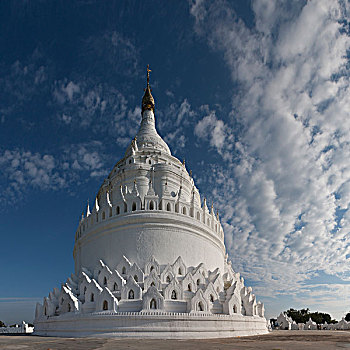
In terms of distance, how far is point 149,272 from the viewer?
77.4ft

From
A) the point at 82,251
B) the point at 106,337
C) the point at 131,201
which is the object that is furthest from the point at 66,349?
the point at 82,251

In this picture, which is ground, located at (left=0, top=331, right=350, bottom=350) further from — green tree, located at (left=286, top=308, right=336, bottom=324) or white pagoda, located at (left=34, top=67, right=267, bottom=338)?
green tree, located at (left=286, top=308, right=336, bottom=324)

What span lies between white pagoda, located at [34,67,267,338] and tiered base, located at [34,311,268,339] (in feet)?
0.18

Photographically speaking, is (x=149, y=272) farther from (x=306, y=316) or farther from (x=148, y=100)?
(x=306, y=316)

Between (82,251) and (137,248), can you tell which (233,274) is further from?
(82,251)

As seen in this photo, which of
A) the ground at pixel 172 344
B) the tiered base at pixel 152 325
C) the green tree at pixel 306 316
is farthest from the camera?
the green tree at pixel 306 316

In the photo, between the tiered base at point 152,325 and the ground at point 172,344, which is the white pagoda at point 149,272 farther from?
the ground at point 172,344

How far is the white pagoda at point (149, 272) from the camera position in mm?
19328

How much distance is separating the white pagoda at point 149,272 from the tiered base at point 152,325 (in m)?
0.05

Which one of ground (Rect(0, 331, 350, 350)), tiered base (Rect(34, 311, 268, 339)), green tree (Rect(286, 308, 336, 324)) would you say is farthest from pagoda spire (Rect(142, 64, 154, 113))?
green tree (Rect(286, 308, 336, 324))

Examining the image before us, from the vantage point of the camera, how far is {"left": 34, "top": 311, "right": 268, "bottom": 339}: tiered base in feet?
61.1

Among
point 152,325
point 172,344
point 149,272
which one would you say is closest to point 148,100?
point 149,272

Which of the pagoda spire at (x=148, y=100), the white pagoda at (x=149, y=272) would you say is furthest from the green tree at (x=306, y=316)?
the pagoda spire at (x=148, y=100)

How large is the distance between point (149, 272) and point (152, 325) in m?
5.12
